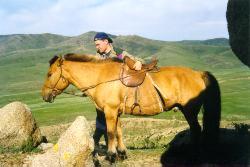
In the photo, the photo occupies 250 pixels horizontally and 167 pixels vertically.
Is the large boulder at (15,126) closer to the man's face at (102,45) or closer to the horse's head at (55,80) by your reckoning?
the horse's head at (55,80)

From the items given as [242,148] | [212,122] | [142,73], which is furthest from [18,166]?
[242,148]


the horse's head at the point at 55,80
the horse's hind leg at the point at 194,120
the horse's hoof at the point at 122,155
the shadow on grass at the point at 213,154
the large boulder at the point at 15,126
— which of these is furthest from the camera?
the large boulder at the point at 15,126

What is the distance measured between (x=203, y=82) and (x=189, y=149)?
2352 millimetres

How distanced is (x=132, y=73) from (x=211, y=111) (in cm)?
281

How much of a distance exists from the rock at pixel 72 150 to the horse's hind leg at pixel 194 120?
3.19 metres

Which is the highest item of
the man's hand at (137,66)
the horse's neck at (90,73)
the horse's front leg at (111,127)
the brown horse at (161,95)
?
the man's hand at (137,66)

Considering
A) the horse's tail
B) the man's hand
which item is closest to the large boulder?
the man's hand

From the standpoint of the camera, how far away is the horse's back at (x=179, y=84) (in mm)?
12039

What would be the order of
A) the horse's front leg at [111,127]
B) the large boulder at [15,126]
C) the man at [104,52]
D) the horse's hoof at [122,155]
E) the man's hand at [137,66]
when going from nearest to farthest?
the horse's front leg at [111,127], the man's hand at [137,66], the horse's hoof at [122,155], the man at [104,52], the large boulder at [15,126]

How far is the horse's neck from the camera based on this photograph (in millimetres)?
12438

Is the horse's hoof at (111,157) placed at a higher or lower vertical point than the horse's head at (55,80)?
lower

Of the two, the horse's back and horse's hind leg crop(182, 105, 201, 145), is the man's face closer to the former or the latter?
the horse's back

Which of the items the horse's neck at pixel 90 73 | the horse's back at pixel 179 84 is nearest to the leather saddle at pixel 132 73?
the horse's neck at pixel 90 73

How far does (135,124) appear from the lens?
30.1 metres
